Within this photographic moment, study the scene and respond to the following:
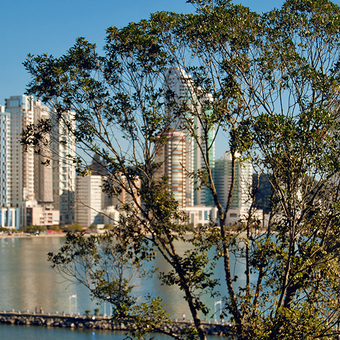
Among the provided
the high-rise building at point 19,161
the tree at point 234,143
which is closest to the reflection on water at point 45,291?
the tree at point 234,143

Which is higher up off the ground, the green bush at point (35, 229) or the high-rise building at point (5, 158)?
the high-rise building at point (5, 158)

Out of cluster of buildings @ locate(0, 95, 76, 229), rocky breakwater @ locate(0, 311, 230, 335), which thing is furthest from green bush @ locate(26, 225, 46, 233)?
rocky breakwater @ locate(0, 311, 230, 335)

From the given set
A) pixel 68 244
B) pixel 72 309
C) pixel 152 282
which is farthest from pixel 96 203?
pixel 68 244

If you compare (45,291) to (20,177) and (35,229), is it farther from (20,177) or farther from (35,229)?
(20,177)

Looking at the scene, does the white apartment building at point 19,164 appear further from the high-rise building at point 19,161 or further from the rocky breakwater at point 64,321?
the rocky breakwater at point 64,321

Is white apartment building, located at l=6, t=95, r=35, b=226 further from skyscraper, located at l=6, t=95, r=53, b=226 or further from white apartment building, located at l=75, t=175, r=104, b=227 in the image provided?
white apartment building, located at l=75, t=175, r=104, b=227

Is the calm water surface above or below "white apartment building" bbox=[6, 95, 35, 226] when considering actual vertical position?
below

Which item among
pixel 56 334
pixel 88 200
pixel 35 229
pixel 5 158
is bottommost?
pixel 56 334

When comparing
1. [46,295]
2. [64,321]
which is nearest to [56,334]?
[64,321]

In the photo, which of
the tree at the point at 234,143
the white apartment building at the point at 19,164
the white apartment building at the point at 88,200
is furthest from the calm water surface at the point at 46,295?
the white apartment building at the point at 88,200

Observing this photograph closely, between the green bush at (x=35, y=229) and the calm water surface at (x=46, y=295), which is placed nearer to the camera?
the calm water surface at (x=46, y=295)

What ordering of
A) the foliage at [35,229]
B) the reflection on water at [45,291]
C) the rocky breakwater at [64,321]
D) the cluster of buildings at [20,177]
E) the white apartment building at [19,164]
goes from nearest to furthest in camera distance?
the rocky breakwater at [64,321] < the reflection on water at [45,291] < the foliage at [35,229] < the cluster of buildings at [20,177] < the white apartment building at [19,164]

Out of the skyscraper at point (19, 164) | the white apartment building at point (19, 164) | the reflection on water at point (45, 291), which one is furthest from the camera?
the white apartment building at point (19, 164)

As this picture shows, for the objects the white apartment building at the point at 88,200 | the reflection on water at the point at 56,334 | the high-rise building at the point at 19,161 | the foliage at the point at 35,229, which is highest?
the high-rise building at the point at 19,161
